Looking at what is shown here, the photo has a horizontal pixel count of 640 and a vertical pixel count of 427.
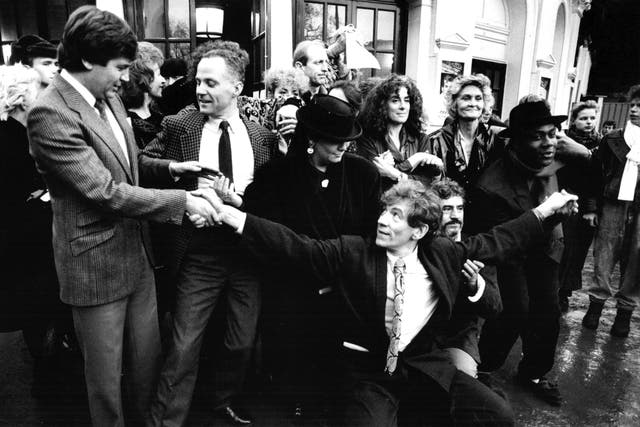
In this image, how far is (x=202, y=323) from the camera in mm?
2561

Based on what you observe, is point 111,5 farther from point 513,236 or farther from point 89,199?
point 513,236

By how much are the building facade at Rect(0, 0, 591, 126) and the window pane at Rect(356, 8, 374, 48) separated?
17mm

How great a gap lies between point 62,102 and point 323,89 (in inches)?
84.7

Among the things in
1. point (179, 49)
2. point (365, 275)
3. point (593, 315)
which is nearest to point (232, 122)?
point (365, 275)

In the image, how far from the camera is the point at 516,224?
8.82 ft

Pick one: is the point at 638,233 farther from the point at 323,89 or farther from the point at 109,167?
the point at 109,167

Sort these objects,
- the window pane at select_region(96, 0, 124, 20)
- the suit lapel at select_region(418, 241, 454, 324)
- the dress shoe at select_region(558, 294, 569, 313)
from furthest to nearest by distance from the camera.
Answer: the window pane at select_region(96, 0, 124, 20), the dress shoe at select_region(558, 294, 569, 313), the suit lapel at select_region(418, 241, 454, 324)

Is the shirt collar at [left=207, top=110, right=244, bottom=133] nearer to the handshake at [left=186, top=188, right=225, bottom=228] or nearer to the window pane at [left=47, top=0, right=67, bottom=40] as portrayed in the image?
the handshake at [left=186, top=188, right=225, bottom=228]

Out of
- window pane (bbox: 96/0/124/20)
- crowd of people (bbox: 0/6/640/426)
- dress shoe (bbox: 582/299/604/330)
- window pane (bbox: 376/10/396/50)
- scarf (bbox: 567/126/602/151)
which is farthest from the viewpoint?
window pane (bbox: 376/10/396/50)

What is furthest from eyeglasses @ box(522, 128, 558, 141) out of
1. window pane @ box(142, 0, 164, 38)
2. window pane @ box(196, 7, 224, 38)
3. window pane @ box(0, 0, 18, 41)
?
window pane @ box(0, 0, 18, 41)

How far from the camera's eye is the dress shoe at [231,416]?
2.76 m

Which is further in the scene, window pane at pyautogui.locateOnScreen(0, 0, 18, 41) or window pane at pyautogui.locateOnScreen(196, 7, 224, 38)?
window pane at pyautogui.locateOnScreen(0, 0, 18, 41)

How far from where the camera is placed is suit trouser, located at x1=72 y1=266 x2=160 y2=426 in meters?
2.10

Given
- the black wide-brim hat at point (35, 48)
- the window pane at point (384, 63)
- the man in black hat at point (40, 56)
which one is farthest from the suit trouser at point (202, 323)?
the window pane at point (384, 63)
